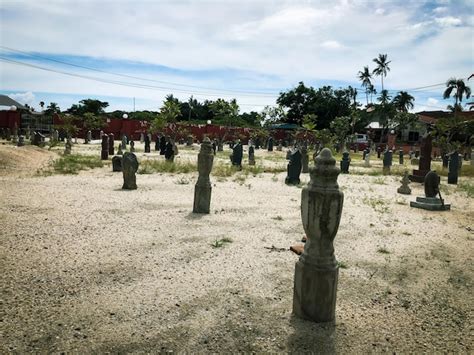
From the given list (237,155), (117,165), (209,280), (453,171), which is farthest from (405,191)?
(117,165)

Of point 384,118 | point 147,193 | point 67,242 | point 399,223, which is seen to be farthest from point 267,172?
point 384,118

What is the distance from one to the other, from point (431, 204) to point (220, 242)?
21.0 ft

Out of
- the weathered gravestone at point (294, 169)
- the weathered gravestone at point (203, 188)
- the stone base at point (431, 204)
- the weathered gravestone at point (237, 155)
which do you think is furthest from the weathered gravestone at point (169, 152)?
the stone base at point (431, 204)

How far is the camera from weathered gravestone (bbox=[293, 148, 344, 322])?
10.8 feet

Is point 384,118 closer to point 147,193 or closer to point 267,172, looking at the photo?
point 267,172

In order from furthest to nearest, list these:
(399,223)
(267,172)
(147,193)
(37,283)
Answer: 1. (267,172)
2. (147,193)
3. (399,223)
4. (37,283)

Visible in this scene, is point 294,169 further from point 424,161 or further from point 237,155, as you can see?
point 424,161

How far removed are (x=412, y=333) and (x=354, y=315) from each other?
52 cm

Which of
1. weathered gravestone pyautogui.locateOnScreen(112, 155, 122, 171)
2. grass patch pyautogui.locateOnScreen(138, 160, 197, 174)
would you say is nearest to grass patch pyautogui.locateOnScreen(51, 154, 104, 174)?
weathered gravestone pyautogui.locateOnScreen(112, 155, 122, 171)

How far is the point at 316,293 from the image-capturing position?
11.1 feet

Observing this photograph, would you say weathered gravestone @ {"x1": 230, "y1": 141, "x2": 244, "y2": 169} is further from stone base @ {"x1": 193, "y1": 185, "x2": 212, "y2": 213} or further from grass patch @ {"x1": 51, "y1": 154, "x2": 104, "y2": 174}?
stone base @ {"x1": 193, "y1": 185, "x2": 212, "y2": 213}

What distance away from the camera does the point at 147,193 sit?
10.0m

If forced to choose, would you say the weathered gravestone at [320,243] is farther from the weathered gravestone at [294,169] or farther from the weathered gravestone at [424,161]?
the weathered gravestone at [424,161]

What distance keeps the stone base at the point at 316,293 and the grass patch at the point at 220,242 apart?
230cm
